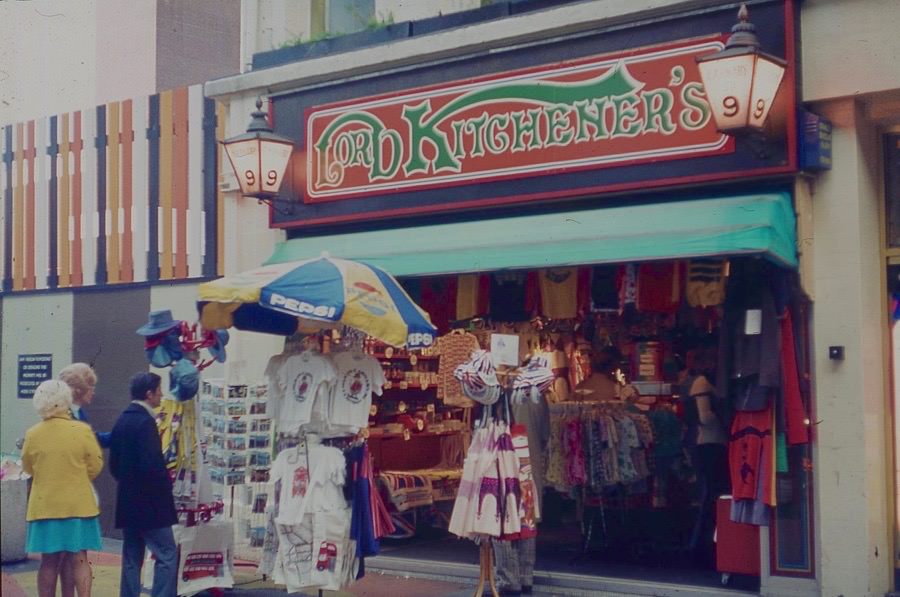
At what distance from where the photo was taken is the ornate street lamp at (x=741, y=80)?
320 inches

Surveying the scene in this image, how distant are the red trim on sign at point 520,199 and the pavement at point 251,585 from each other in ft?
11.5

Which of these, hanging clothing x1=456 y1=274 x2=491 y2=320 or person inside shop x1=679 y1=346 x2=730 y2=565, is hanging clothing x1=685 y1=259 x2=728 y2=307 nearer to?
person inside shop x1=679 y1=346 x2=730 y2=565

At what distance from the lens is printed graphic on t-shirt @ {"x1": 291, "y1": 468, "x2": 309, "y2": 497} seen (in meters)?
8.75

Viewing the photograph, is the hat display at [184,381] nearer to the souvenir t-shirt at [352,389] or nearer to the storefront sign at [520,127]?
the souvenir t-shirt at [352,389]

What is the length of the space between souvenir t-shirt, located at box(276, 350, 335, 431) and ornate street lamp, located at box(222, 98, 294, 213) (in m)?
2.70

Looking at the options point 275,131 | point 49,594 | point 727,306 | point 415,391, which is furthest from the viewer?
point 415,391

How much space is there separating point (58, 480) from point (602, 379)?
6168 millimetres

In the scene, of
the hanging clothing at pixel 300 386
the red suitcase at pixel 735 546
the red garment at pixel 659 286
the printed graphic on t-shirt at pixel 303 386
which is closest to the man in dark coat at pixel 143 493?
the hanging clothing at pixel 300 386

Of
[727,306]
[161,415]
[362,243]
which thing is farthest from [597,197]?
[161,415]

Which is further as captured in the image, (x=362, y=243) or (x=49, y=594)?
(x=362, y=243)

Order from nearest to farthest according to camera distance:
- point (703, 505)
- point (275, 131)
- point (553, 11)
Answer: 1. point (553, 11)
2. point (703, 505)
3. point (275, 131)

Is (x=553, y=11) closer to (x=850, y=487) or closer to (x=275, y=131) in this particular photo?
(x=275, y=131)

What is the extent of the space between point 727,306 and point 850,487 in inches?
68.5

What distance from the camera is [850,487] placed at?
8375 millimetres
